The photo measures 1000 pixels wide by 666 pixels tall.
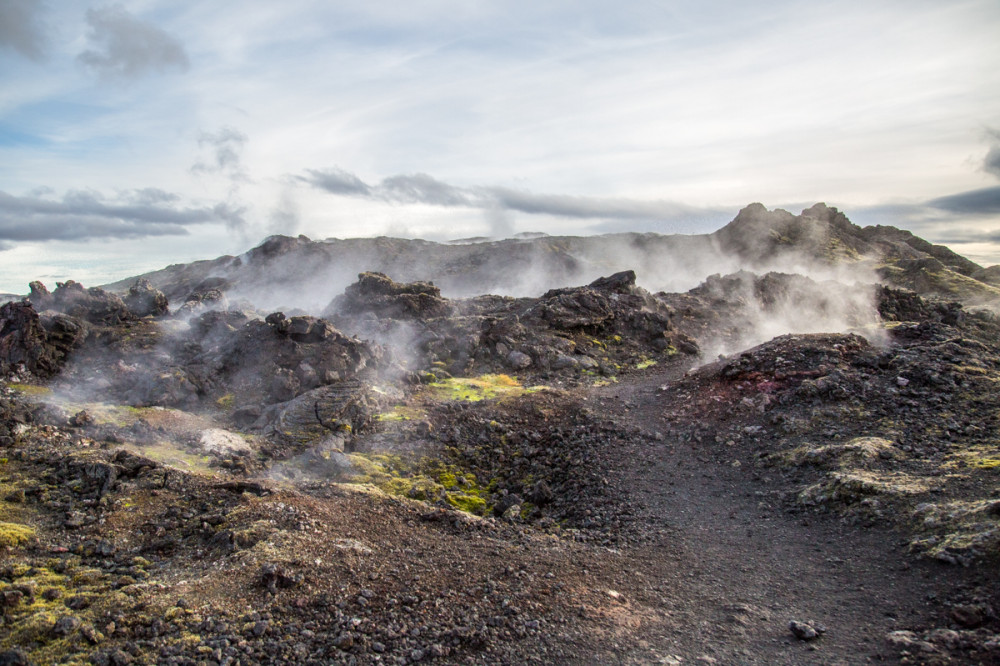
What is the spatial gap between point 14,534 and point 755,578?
13.3 metres

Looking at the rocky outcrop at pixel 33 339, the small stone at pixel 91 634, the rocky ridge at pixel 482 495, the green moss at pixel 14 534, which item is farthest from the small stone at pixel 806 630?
the rocky outcrop at pixel 33 339

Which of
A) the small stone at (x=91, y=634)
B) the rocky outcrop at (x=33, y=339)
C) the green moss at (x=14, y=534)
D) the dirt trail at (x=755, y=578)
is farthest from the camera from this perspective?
the rocky outcrop at (x=33, y=339)

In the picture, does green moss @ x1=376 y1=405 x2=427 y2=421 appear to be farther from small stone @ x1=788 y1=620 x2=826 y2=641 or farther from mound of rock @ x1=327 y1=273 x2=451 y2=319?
mound of rock @ x1=327 y1=273 x2=451 y2=319

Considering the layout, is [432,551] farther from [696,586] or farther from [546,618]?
[696,586]

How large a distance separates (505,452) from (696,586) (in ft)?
25.1

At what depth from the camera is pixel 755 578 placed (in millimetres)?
10047

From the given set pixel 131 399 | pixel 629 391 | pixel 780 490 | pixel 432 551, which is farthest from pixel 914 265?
pixel 131 399

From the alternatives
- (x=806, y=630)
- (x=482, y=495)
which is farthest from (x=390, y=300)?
(x=806, y=630)

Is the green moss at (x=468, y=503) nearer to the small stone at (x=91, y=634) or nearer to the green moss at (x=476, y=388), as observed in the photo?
the green moss at (x=476, y=388)

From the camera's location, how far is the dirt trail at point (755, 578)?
8.16m

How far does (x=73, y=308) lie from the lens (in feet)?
88.5

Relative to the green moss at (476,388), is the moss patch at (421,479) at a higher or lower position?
lower

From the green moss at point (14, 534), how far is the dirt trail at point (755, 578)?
10.6 metres

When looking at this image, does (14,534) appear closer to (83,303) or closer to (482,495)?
(482,495)
